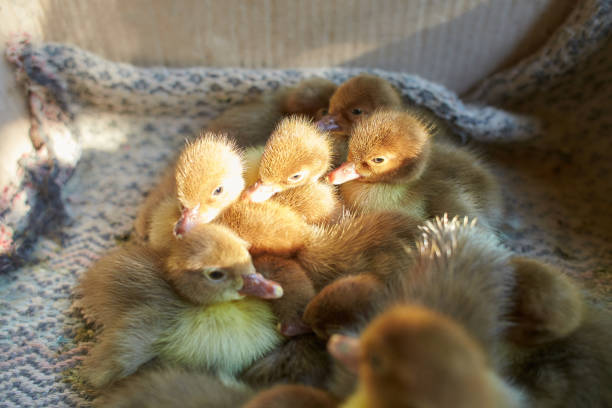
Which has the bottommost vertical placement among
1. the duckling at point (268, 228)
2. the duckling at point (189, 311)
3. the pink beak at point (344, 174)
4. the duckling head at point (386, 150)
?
the duckling at point (189, 311)

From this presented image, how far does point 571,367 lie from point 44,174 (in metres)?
1.43

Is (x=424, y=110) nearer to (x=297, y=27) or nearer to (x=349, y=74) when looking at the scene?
(x=349, y=74)

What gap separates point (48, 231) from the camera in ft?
4.65

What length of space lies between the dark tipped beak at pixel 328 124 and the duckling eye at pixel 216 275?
1.94 ft

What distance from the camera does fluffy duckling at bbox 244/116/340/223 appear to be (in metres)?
1.11

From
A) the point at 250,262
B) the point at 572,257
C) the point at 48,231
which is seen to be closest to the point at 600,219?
the point at 572,257

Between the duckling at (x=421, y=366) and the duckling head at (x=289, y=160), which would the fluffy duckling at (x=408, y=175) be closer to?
the duckling head at (x=289, y=160)

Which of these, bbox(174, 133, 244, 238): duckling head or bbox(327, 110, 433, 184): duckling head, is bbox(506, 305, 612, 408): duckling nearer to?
bbox(327, 110, 433, 184): duckling head

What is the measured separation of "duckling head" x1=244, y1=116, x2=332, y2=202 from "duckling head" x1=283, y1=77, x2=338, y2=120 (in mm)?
301

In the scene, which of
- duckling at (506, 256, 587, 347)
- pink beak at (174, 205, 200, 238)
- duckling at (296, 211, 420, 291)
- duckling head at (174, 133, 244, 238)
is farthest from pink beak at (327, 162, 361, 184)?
duckling at (506, 256, 587, 347)

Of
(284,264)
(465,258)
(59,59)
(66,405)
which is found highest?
(59,59)

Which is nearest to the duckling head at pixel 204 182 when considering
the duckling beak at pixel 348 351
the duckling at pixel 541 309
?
the duckling beak at pixel 348 351

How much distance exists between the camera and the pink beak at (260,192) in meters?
1.12

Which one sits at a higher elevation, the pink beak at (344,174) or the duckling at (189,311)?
the pink beak at (344,174)
